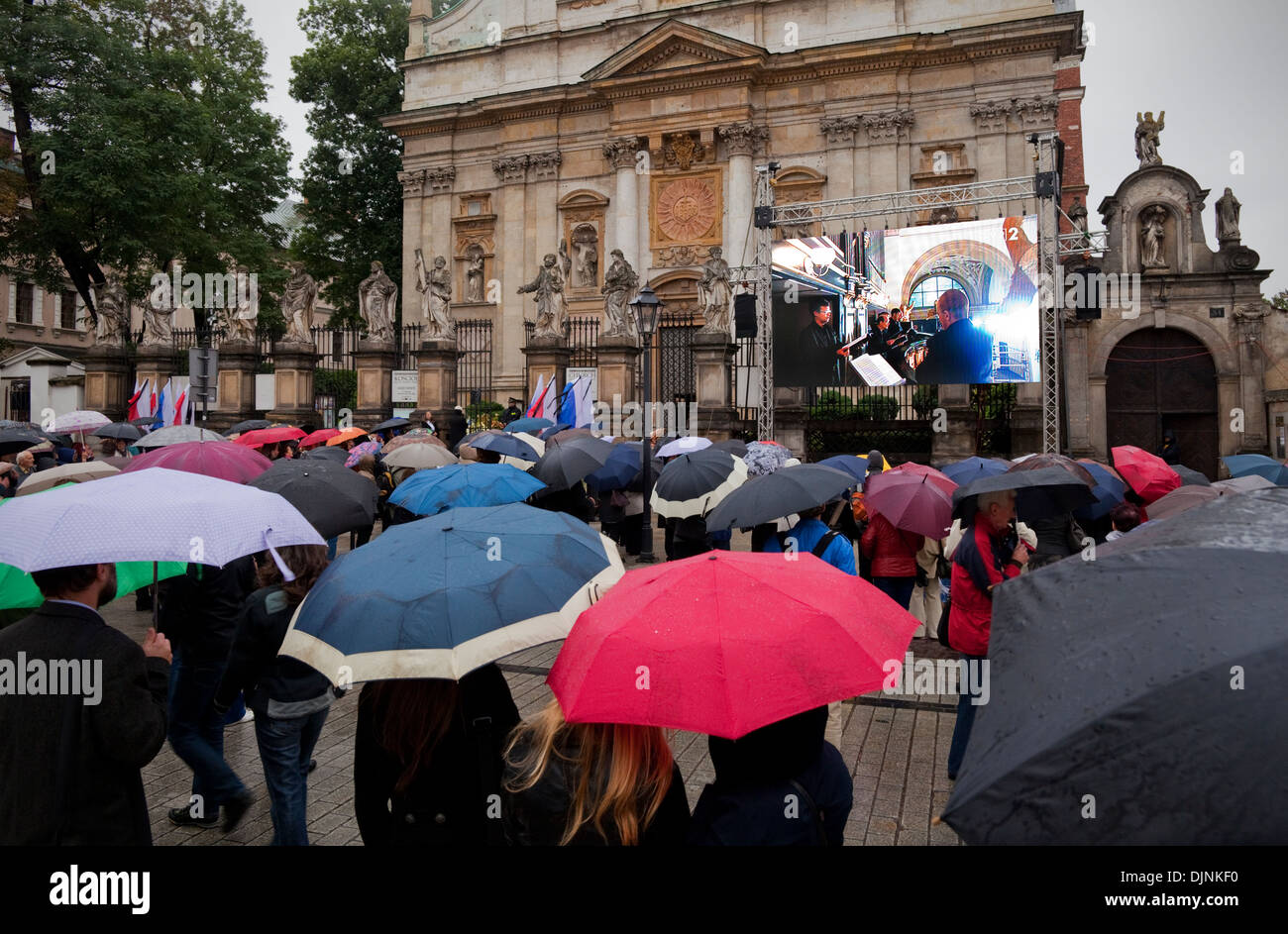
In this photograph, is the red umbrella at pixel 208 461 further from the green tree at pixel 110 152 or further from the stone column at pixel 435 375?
the green tree at pixel 110 152

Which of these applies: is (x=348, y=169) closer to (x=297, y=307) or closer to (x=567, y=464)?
(x=297, y=307)

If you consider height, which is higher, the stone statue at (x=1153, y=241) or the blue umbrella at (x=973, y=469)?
the stone statue at (x=1153, y=241)

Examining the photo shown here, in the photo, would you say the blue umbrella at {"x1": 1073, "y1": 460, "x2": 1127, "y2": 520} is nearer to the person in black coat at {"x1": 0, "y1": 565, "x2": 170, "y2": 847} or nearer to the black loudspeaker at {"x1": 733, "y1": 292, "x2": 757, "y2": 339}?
the person in black coat at {"x1": 0, "y1": 565, "x2": 170, "y2": 847}

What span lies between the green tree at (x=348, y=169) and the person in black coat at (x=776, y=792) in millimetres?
40154

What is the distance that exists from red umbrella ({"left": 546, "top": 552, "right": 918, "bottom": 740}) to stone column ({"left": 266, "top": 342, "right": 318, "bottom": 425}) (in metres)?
23.0

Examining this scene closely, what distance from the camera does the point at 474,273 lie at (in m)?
37.0

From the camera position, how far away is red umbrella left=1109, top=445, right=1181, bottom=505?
9102mm

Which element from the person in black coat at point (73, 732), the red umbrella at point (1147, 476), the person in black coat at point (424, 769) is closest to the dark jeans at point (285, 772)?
the person in black coat at point (73, 732)

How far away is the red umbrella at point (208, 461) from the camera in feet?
21.6

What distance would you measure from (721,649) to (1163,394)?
2452cm

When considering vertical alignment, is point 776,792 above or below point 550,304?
below

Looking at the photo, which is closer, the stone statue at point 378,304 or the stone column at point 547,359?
the stone column at point 547,359

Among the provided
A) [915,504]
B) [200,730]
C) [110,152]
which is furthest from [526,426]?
[110,152]
